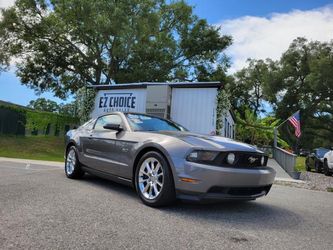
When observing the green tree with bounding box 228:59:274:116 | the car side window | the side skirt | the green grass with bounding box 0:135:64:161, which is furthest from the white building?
the green tree with bounding box 228:59:274:116

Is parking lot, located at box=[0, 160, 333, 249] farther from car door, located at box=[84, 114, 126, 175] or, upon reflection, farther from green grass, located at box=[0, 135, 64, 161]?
green grass, located at box=[0, 135, 64, 161]

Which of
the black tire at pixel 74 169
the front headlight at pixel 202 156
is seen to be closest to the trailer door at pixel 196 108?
the black tire at pixel 74 169

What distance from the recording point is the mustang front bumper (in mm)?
4605

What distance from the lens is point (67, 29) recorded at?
2700 centimetres

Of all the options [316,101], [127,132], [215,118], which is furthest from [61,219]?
[316,101]

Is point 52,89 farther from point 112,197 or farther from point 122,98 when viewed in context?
point 112,197

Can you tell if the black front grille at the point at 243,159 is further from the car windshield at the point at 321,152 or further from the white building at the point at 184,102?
the car windshield at the point at 321,152

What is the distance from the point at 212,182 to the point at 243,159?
0.67m

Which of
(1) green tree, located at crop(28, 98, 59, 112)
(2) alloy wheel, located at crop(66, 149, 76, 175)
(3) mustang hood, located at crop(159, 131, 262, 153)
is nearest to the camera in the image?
(3) mustang hood, located at crop(159, 131, 262, 153)

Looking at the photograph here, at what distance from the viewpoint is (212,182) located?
4594 mm

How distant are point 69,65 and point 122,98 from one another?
557 inches

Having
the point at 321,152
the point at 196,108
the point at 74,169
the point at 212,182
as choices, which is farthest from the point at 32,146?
the point at 212,182

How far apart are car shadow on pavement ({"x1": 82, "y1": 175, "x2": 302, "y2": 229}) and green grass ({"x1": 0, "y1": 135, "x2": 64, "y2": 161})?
43.3 ft

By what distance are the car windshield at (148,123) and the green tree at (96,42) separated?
757 inches
